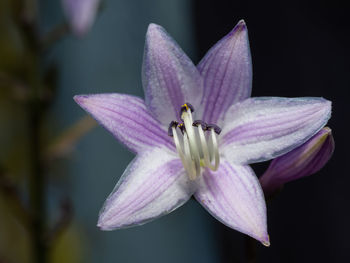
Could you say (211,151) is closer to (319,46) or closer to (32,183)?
(32,183)

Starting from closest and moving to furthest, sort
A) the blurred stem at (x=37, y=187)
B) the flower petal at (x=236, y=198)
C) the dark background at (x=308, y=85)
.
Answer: the flower petal at (x=236, y=198)
the blurred stem at (x=37, y=187)
the dark background at (x=308, y=85)

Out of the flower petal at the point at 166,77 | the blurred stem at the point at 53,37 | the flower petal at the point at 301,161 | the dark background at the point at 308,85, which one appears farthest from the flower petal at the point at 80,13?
the dark background at the point at 308,85

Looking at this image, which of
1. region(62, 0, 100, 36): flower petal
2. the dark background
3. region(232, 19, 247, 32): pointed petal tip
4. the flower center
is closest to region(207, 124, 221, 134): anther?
the flower center

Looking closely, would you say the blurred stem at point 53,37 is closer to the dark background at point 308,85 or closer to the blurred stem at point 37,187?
the blurred stem at point 37,187

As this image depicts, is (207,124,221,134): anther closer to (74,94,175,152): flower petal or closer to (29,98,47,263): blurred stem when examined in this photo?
(74,94,175,152): flower petal

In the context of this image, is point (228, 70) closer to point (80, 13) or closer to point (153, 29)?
point (153, 29)

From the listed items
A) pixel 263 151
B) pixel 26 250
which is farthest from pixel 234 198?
pixel 26 250

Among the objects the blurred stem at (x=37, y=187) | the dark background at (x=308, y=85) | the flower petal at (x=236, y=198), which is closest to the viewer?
the flower petal at (x=236, y=198)
